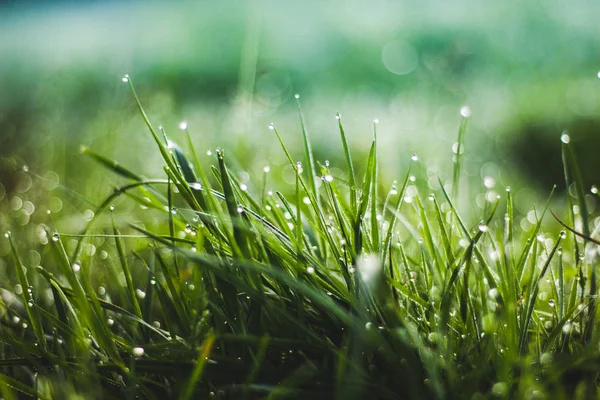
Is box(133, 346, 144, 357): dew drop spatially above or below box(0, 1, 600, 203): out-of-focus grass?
below

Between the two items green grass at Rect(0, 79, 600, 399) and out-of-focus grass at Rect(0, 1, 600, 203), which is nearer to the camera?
green grass at Rect(0, 79, 600, 399)

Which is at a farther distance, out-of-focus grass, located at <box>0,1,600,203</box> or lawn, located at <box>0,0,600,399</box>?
out-of-focus grass, located at <box>0,1,600,203</box>

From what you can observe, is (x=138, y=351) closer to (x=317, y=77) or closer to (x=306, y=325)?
(x=306, y=325)

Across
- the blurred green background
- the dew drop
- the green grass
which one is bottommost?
the dew drop

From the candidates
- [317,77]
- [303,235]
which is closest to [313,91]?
[317,77]

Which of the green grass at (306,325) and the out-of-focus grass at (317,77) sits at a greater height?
the out-of-focus grass at (317,77)

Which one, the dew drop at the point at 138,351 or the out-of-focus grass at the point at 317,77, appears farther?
the out-of-focus grass at the point at 317,77

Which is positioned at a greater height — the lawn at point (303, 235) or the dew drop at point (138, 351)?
the lawn at point (303, 235)

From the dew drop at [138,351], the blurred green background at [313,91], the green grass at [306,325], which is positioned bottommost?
the dew drop at [138,351]

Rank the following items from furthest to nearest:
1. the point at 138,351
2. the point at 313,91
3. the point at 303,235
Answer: the point at 313,91, the point at 303,235, the point at 138,351
